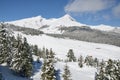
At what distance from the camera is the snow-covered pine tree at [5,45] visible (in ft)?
236

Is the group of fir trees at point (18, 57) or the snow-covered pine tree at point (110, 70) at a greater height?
the group of fir trees at point (18, 57)

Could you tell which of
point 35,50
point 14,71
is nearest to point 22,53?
point 14,71

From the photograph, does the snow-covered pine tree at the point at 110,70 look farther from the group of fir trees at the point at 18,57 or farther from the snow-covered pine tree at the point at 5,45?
the snow-covered pine tree at the point at 5,45

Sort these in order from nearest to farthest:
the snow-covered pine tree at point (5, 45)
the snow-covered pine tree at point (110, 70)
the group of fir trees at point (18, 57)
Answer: the snow-covered pine tree at point (110, 70) < the snow-covered pine tree at point (5, 45) < the group of fir trees at point (18, 57)

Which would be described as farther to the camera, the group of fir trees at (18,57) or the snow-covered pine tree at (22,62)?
the snow-covered pine tree at (22,62)

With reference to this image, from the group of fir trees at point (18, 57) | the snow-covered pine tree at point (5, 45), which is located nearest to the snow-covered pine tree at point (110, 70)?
the group of fir trees at point (18, 57)

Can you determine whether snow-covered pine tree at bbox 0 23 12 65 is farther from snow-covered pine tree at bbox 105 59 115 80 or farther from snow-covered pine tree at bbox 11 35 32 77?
snow-covered pine tree at bbox 105 59 115 80

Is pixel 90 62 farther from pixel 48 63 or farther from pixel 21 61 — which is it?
pixel 48 63

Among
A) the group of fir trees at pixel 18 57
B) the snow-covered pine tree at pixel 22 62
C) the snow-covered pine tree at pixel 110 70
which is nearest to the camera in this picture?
the snow-covered pine tree at pixel 110 70

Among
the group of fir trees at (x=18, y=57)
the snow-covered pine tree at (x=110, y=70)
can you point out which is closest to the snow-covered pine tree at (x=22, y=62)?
the group of fir trees at (x=18, y=57)

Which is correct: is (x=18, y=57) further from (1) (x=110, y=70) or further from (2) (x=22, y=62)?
(1) (x=110, y=70)

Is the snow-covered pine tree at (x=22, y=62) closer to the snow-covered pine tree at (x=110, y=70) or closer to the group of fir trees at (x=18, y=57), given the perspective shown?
the group of fir trees at (x=18, y=57)

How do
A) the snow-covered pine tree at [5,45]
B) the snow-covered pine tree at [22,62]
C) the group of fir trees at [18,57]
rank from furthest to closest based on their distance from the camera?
the snow-covered pine tree at [22,62]
the group of fir trees at [18,57]
the snow-covered pine tree at [5,45]

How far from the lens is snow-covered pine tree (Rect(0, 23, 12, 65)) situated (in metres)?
72.1
